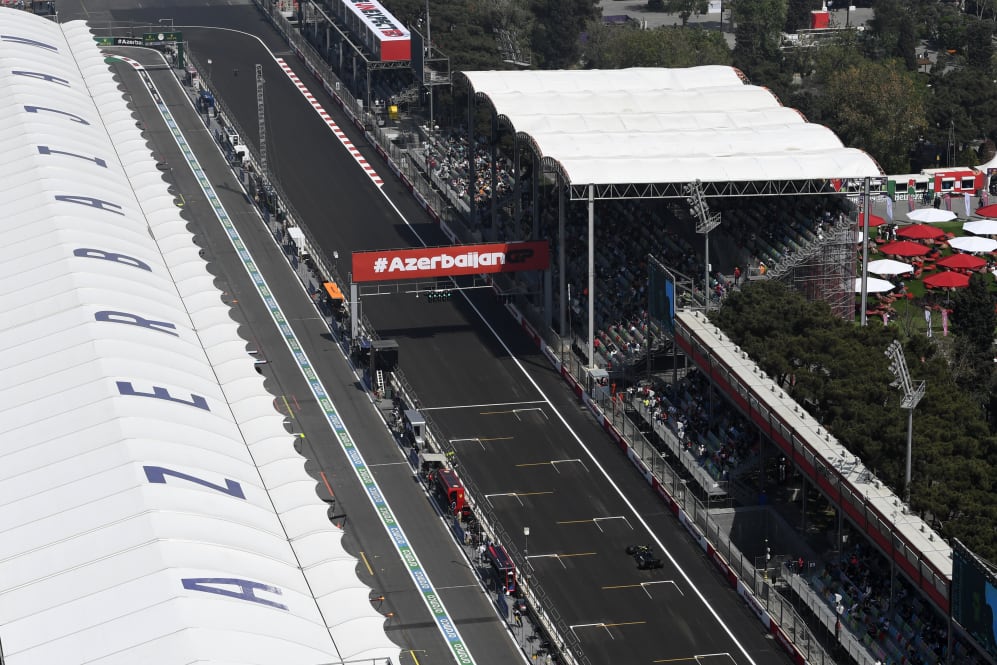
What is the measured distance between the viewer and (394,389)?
10112 centimetres

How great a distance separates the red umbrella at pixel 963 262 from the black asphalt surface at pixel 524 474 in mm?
30591

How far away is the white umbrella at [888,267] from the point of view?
4631 inches

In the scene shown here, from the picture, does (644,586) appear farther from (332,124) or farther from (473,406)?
(332,124)

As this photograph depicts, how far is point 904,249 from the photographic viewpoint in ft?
402

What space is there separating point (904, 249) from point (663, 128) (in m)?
21.0

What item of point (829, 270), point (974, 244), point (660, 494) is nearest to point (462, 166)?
point (974, 244)

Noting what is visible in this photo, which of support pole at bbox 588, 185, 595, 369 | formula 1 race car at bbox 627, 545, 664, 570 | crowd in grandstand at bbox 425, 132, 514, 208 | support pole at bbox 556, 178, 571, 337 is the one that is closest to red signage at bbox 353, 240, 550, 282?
support pole at bbox 556, 178, 571, 337

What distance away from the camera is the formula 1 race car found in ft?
276

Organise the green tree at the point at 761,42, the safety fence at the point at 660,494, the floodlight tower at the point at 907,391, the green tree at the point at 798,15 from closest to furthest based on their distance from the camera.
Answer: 1. the floodlight tower at the point at 907,391
2. the safety fence at the point at 660,494
3. the green tree at the point at 761,42
4. the green tree at the point at 798,15

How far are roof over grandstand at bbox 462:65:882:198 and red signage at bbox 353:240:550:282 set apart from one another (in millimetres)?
6098

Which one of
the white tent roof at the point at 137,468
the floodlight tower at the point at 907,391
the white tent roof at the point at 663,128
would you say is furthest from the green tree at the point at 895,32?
the floodlight tower at the point at 907,391

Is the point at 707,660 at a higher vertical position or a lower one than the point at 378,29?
lower

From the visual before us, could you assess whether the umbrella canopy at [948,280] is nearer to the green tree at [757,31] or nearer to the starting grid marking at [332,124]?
the starting grid marking at [332,124]

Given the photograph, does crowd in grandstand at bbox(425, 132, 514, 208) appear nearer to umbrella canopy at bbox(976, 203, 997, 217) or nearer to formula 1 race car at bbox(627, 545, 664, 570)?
umbrella canopy at bbox(976, 203, 997, 217)
